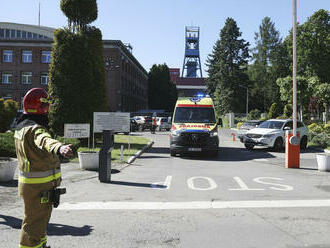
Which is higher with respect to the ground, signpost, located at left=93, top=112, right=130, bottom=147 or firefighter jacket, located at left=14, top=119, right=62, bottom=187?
signpost, located at left=93, top=112, right=130, bottom=147

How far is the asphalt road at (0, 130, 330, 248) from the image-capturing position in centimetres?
486

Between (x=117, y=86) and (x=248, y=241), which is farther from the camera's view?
(x=117, y=86)

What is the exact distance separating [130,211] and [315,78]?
141 ft

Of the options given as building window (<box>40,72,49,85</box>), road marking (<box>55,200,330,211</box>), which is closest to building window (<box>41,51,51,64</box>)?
building window (<box>40,72,49,85</box>)

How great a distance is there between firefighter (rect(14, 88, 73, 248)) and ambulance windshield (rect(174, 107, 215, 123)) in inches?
497

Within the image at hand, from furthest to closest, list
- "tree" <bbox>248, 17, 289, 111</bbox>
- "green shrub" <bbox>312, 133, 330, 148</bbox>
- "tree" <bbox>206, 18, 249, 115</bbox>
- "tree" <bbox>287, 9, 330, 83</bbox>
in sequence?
"tree" <bbox>248, 17, 289, 111</bbox> → "tree" <bbox>206, 18, 249, 115</bbox> → "tree" <bbox>287, 9, 330, 83</bbox> → "green shrub" <bbox>312, 133, 330, 148</bbox>

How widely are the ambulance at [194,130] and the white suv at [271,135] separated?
3.58 meters

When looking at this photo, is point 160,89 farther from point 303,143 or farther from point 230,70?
point 303,143

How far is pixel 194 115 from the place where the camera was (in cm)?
1634

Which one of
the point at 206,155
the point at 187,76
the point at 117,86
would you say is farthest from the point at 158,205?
the point at 187,76

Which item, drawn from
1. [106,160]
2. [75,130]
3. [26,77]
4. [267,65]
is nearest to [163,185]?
[106,160]

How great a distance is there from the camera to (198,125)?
15430 mm

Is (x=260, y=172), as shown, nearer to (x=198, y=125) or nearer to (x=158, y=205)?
(x=198, y=125)

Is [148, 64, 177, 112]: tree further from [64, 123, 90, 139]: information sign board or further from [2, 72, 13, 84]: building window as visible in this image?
[64, 123, 90, 139]: information sign board
